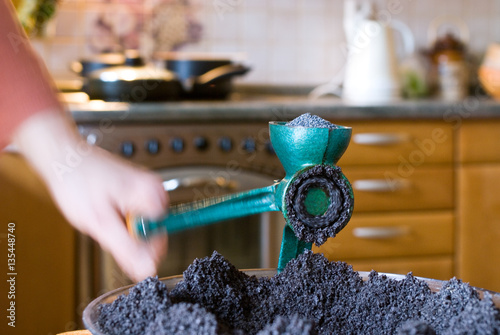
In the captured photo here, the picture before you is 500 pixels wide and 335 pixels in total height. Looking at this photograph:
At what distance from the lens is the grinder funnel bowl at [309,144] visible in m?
0.51


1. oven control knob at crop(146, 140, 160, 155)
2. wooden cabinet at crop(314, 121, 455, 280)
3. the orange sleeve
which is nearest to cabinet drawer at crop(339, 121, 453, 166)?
wooden cabinet at crop(314, 121, 455, 280)

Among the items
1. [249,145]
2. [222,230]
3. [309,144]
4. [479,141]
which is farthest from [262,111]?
[309,144]

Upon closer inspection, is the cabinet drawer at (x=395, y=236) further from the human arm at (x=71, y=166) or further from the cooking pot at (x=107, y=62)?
the human arm at (x=71, y=166)

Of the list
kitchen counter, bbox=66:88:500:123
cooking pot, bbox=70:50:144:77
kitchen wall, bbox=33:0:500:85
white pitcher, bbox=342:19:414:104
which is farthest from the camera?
kitchen wall, bbox=33:0:500:85

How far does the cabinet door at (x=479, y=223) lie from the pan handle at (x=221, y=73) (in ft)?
2.62

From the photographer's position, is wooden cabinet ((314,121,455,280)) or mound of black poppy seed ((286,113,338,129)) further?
wooden cabinet ((314,121,455,280))

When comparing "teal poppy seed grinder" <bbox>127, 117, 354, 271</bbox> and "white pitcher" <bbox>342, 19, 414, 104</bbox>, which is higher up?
"white pitcher" <bbox>342, 19, 414, 104</bbox>

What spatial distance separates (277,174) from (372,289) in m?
1.38

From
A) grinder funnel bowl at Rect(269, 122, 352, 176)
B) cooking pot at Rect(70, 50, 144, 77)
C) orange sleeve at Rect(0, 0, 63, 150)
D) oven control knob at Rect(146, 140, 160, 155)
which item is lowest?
grinder funnel bowl at Rect(269, 122, 352, 176)

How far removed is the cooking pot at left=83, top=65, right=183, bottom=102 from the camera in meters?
1.92

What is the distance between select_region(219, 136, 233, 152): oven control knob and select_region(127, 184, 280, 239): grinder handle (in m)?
1.29

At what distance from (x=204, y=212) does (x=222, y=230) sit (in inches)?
53.9

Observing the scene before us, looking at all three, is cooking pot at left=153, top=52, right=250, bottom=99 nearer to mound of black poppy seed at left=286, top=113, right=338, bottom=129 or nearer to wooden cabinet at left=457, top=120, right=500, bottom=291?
wooden cabinet at left=457, top=120, right=500, bottom=291

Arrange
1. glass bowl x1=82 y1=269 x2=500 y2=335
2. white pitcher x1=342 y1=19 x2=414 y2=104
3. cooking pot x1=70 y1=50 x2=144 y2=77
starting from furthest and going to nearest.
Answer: white pitcher x1=342 y1=19 x2=414 y2=104
cooking pot x1=70 y1=50 x2=144 y2=77
glass bowl x1=82 y1=269 x2=500 y2=335
